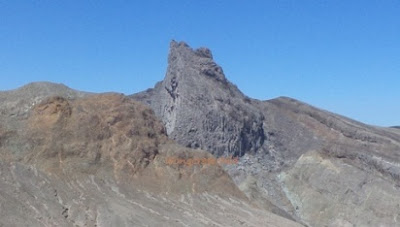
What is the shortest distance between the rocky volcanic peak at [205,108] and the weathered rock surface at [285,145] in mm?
109

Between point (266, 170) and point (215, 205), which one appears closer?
point (215, 205)

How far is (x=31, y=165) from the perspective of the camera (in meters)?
40.3

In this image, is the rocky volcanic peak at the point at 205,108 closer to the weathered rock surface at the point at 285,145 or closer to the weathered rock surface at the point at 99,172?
the weathered rock surface at the point at 285,145

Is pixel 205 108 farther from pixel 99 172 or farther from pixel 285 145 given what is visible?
pixel 99 172

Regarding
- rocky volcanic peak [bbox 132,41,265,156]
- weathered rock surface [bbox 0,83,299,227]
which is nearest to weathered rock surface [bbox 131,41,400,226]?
rocky volcanic peak [bbox 132,41,265,156]

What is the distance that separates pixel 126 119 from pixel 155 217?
12.8 meters

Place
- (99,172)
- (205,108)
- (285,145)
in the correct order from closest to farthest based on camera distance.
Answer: (99,172)
(205,108)
(285,145)

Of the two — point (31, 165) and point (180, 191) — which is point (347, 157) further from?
point (31, 165)

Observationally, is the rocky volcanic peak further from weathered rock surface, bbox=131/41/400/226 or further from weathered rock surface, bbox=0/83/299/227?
weathered rock surface, bbox=0/83/299/227

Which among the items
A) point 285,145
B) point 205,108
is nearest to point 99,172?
point 205,108

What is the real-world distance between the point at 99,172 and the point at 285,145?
30.3 m

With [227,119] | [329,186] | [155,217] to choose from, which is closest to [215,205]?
[155,217]

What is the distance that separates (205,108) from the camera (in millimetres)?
64688

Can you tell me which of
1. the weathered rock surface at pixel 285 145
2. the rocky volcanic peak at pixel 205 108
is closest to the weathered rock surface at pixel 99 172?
the weathered rock surface at pixel 285 145
